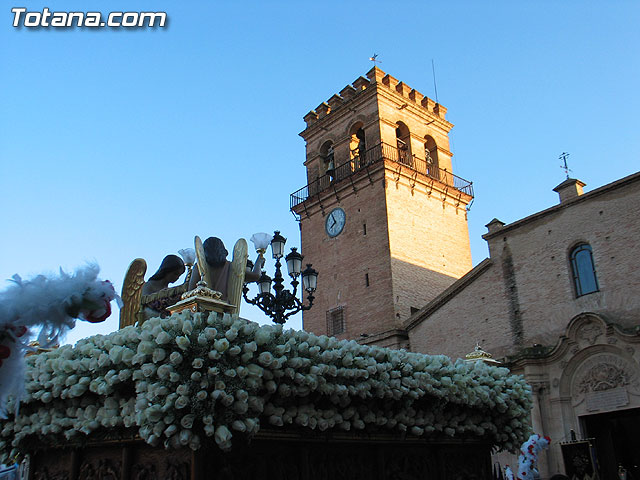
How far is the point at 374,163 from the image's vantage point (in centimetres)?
2692

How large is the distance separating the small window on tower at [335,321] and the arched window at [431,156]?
8.25 m

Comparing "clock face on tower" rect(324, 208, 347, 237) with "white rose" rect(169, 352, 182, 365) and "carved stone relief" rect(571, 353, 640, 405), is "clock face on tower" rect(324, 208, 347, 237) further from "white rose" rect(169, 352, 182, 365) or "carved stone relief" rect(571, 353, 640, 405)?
"white rose" rect(169, 352, 182, 365)

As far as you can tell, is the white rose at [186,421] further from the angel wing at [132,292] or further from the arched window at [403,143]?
the arched window at [403,143]

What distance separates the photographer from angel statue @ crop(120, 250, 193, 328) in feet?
20.7

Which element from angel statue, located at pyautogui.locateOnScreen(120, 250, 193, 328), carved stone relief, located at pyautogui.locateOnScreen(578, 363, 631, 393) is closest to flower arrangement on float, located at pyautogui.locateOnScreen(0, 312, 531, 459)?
angel statue, located at pyautogui.locateOnScreen(120, 250, 193, 328)

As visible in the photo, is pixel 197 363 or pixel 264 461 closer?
pixel 197 363

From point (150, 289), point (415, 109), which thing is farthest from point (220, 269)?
point (415, 109)

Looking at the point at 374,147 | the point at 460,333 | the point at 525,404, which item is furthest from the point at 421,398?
the point at 374,147

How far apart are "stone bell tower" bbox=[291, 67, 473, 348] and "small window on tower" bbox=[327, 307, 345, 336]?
4 centimetres

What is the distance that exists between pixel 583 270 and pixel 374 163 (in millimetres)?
10579

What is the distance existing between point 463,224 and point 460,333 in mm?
9196

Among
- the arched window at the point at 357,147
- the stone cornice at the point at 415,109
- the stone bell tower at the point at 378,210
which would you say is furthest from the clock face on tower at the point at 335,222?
the stone cornice at the point at 415,109

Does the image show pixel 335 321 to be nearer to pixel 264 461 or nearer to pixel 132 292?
pixel 132 292

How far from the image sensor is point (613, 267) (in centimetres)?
1850
